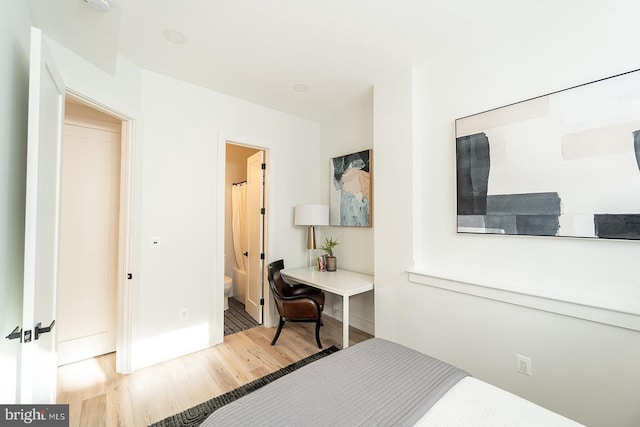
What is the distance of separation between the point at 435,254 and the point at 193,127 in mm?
2659

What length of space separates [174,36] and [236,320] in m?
3.12

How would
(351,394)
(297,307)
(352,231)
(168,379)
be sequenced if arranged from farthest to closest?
(352,231), (297,307), (168,379), (351,394)

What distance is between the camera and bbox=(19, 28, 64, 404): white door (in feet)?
3.48

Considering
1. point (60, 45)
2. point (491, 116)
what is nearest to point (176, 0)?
point (60, 45)

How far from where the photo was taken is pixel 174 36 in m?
1.92

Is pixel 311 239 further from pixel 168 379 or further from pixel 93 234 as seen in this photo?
pixel 93 234

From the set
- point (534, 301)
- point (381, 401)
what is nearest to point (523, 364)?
point (534, 301)

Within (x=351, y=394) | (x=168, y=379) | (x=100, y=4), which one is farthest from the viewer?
(x=168, y=379)

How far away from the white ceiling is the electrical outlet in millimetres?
2256

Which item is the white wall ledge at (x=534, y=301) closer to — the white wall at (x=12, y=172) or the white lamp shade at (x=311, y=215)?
the white lamp shade at (x=311, y=215)

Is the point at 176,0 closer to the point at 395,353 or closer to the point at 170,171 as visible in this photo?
the point at 170,171

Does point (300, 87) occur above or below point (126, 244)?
above

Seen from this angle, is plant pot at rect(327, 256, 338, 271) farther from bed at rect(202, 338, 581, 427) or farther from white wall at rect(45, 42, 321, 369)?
bed at rect(202, 338, 581, 427)

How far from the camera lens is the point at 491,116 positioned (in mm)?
1928
